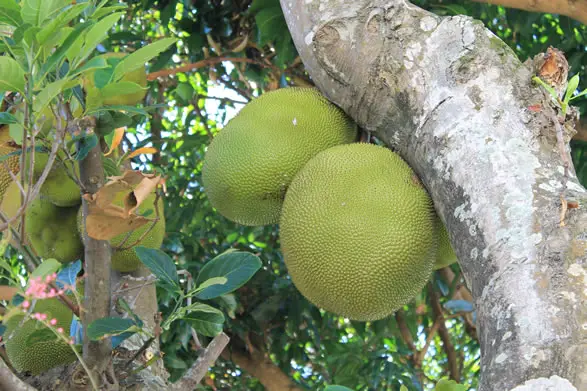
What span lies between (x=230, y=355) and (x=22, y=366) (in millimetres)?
1243

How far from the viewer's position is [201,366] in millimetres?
1083

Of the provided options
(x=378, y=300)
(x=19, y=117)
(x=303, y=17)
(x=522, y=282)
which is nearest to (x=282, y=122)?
(x=303, y=17)

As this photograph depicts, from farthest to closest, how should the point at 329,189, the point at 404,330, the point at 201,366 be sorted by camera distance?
1. the point at 404,330
2. the point at 329,189
3. the point at 201,366

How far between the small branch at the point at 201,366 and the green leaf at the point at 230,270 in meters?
0.09

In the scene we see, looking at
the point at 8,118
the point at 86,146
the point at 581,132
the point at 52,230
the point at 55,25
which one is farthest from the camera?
the point at 581,132

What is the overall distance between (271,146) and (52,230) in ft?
1.65

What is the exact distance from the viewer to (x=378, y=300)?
3.94 feet

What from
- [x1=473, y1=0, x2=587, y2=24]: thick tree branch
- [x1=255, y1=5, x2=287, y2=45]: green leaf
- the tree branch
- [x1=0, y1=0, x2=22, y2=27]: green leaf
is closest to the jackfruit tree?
[x1=0, y1=0, x2=22, y2=27]: green leaf

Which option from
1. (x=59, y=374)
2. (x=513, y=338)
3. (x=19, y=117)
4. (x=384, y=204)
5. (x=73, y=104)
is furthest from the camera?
(x=59, y=374)

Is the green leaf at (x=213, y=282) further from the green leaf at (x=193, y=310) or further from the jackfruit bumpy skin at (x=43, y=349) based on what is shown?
the jackfruit bumpy skin at (x=43, y=349)

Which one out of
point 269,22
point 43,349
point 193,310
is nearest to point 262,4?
point 269,22

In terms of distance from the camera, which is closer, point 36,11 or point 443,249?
point 36,11

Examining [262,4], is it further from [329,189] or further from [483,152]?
[483,152]

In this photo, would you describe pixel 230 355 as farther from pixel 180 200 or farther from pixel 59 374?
pixel 59 374
